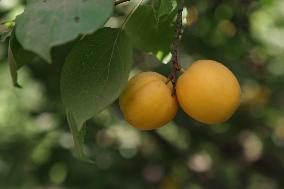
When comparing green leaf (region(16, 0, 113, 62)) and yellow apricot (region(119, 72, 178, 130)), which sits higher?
green leaf (region(16, 0, 113, 62))

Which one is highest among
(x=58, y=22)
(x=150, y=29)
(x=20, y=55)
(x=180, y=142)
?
(x=58, y=22)

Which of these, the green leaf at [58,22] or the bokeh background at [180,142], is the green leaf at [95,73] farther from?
the bokeh background at [180,142]

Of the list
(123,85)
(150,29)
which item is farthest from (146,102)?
(150,29)

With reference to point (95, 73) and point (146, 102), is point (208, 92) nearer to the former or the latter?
point (146, 102)

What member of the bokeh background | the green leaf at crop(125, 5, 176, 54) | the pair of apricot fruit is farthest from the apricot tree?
the bokeh background

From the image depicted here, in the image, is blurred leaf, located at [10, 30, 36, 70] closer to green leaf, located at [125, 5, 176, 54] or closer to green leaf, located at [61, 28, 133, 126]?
green leaf, located at [61, 28, 133, 126]
